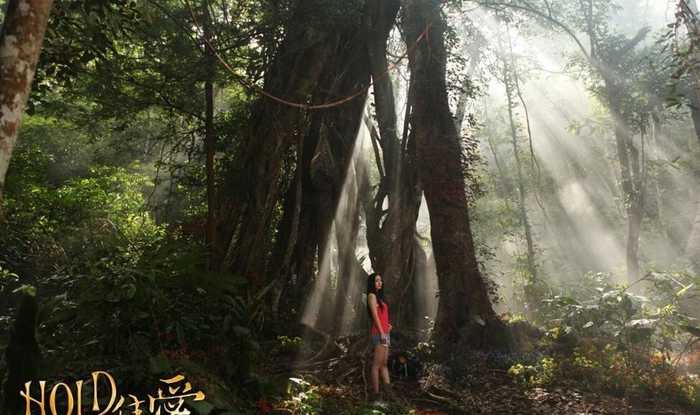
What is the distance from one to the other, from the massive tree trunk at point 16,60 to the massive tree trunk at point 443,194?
247 inches

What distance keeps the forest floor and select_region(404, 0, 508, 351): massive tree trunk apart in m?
0.64

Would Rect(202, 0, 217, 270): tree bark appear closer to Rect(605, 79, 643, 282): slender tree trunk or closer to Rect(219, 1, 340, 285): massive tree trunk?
Rect(219, 1, 340, 285): massive tree trunk

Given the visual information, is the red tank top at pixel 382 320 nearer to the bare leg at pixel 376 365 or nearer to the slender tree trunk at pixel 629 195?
the bare leg at pixel 376 365

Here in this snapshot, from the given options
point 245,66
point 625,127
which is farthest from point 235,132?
point 625,127

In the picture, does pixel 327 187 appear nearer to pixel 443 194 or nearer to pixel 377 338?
pixel 443 194

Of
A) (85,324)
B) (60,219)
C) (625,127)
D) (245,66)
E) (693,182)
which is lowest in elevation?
(85,324)

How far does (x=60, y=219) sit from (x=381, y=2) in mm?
8547

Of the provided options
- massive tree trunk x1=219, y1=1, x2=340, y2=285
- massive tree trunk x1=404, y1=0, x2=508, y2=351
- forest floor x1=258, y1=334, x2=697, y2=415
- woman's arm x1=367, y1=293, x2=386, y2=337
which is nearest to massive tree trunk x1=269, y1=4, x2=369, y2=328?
massive tree trunk x1=219, y1=1, x2=340, y2=285

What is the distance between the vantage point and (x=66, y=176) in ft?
62.8

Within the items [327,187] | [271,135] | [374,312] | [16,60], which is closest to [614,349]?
[374,312]

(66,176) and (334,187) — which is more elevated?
(66,176)

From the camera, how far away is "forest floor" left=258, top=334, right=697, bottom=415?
232 inches

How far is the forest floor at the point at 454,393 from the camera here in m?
5.89

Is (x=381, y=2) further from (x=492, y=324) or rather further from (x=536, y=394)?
(x=536, y=394)
